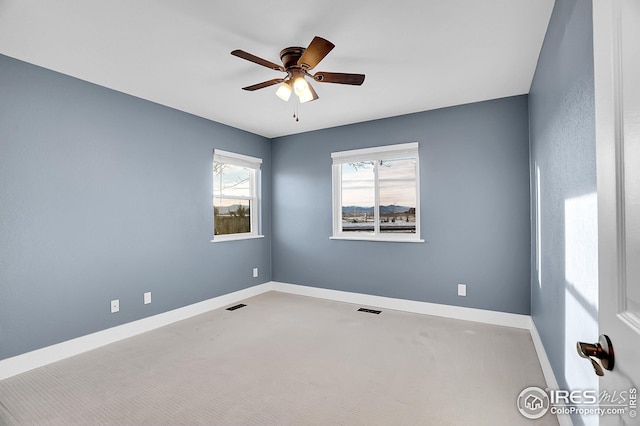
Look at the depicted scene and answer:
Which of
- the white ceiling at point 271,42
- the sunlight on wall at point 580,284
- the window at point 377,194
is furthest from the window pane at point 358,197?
the sunlight on wall at point 580,284

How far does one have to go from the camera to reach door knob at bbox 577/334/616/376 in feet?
2.35

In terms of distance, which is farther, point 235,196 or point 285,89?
point 235,196

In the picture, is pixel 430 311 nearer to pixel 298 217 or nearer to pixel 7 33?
pixel 298 217

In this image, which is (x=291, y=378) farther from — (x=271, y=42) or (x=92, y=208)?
(x=271, y=42)

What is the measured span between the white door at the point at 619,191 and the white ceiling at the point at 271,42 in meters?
1.55

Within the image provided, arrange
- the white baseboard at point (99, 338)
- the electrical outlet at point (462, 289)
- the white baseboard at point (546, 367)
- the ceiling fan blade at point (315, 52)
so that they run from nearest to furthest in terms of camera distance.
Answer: the white baseboard at point (546, 367), the ceiling fan blade at point (315, 52), the white baseboard at point (99, 338), the electrical outlet at point (462, 289)

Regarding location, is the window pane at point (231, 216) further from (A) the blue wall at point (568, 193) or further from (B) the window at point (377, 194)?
(A) the blue wall at point (568, 193)

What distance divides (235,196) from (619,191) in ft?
14.7

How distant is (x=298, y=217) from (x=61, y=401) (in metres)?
3.43

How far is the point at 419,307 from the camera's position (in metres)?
4.01

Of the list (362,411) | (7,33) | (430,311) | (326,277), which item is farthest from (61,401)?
(430,311)

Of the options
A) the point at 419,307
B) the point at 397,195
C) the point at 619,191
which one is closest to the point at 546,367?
the point at 419,307

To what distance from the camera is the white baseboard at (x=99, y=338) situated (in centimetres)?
254

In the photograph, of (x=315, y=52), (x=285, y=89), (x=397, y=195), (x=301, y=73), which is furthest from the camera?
A: (x=397, y=195)
